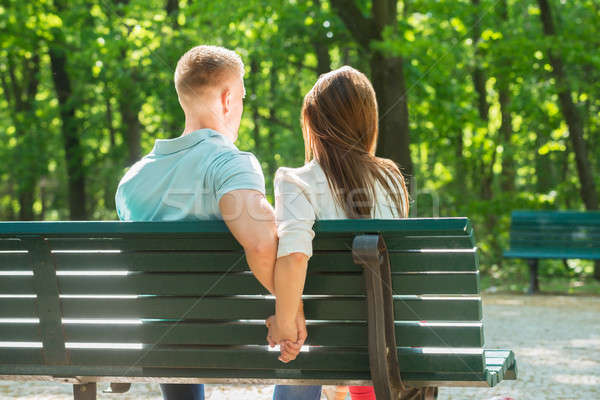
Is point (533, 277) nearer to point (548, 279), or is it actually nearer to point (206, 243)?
point (548, 279)

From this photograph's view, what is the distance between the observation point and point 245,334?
8.25 ft

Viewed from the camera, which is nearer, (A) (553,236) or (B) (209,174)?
(B) (209,174)

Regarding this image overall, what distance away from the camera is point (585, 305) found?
28.5 ft

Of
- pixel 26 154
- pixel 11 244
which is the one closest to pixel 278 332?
pixel 11 244

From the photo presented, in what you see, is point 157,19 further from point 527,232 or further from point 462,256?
point 462,256

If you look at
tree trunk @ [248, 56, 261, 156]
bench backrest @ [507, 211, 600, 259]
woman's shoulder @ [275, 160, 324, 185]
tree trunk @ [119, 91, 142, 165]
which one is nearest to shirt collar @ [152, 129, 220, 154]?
woman's shoulder @ [275, 160, 324, 185]

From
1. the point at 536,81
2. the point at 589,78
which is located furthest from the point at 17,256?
the point at 536,81

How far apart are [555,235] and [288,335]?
830cm

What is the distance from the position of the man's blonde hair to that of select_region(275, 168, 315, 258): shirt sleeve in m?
0.41

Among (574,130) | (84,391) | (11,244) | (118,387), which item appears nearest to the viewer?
(11,244)

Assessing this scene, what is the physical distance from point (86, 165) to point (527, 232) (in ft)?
37.9

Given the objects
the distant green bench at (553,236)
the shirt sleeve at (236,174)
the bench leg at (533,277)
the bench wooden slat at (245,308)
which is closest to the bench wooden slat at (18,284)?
the bench wooden slat at (245,308)

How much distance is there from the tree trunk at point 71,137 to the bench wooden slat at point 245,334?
52.8 feet

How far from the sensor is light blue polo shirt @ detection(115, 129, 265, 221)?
236 centimetres
